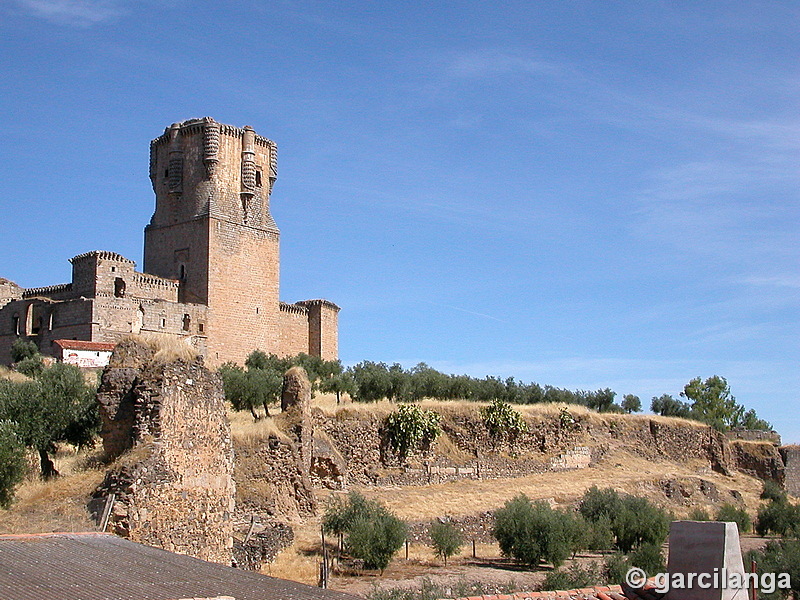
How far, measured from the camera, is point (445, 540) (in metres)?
22.5

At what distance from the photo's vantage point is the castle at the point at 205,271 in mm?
50719

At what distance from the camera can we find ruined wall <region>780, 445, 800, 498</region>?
43.1 meters

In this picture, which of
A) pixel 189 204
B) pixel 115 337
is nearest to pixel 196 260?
pixel 189 204

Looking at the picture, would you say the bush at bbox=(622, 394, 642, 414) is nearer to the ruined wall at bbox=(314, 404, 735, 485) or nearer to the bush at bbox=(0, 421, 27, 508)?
the ruined wall at bbox=(314, 404, 735, 485)

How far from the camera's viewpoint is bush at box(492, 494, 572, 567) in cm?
2241

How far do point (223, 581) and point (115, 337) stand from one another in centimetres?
3895

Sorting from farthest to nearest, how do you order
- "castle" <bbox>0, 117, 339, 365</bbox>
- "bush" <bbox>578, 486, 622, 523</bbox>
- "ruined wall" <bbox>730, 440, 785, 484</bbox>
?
"castle" <bbox>0, 117, 339, 365</bbox> → "ruined wall" <bbox>730, 440, 785, 484</bbox> → "bush" <bbox>578, 486, 622, 523</bbox>

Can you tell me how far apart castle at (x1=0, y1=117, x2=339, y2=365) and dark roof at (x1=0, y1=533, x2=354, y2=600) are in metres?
38.5

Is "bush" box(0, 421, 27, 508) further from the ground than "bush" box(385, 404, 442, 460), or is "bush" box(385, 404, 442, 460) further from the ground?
"bush" box(385, 404, 442, 460)

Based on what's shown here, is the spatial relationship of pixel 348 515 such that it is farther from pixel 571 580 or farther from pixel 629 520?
pixel 629 520

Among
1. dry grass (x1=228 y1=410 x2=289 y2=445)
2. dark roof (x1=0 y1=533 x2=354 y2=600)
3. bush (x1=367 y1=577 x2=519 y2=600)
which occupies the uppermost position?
dry grass (x1=228 y1=410 x2=289 y2=445)

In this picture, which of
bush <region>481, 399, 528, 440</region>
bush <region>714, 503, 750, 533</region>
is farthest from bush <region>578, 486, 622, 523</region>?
bush <region>481, 399, 528, 440</region>

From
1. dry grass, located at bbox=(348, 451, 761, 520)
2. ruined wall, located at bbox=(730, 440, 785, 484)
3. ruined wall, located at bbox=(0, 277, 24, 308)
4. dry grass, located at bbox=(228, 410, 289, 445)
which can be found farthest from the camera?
Answer: ruined wall, located at bbox=(0, 277, 24, 308)

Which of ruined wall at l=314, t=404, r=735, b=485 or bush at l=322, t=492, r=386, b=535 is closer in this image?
bush at l=322, t=492, r=386, b=535
